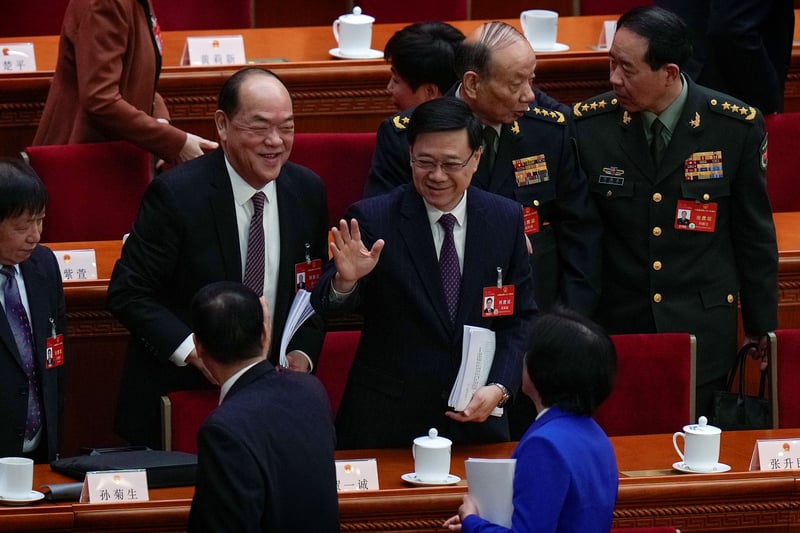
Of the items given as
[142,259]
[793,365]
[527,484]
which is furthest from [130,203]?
[527,484]

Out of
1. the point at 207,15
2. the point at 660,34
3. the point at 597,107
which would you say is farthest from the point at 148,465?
the point at 207,15

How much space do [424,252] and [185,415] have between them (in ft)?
2.13

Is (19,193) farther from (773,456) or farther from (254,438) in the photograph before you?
(773,456)

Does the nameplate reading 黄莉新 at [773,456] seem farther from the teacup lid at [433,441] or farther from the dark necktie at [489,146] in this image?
the dark necktie at [489,146]

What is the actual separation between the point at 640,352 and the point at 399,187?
2.59ft

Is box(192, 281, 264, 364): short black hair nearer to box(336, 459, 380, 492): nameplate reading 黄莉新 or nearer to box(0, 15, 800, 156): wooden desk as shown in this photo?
box(336, 459, 380, 492): nameplate reading 黄莉新

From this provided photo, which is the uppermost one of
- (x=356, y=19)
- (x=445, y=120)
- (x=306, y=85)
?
(x=356, y=19)

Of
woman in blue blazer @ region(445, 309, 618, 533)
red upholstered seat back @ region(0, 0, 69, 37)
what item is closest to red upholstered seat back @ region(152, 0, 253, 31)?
red upholstered seat back @ region(0, 0, 69, 37)

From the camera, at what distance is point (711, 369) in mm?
3955

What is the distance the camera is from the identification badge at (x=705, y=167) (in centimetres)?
385

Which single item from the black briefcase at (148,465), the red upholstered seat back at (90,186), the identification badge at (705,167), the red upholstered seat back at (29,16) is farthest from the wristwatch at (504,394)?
the red upholstered seat back at (29,16)

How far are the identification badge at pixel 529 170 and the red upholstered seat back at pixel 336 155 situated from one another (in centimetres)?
91

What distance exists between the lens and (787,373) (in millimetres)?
3660

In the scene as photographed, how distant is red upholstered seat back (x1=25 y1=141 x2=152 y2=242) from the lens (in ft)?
14.1
